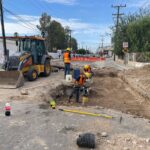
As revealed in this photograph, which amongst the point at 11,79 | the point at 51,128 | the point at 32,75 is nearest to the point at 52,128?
the point at 51,128

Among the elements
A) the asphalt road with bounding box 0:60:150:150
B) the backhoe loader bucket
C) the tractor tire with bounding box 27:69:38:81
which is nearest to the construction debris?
the asphalt road with bounding box 0:60:150:150

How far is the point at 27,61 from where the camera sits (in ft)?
71.4

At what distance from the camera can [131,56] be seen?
50094 millimetres

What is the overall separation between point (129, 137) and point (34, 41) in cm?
1525

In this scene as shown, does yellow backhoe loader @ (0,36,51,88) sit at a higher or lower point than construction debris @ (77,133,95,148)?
higher

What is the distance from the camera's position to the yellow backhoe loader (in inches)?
764

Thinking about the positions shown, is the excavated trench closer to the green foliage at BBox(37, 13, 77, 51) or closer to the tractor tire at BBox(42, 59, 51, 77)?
the tractor tire at BBox(42, 59, 51, 77)

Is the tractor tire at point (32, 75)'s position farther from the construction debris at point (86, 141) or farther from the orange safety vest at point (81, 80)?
the construction debris at point (86, 141)

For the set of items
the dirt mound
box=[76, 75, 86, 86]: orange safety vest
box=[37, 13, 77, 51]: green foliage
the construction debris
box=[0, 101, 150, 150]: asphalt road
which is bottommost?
the dirt mound

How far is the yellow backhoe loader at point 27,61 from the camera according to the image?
19406 millimetres

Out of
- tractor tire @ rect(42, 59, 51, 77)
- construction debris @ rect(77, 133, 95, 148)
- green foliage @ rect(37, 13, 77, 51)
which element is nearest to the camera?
construction debris @ rect(77, 133, 95, 148)

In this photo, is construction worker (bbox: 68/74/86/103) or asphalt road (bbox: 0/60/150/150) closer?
asphalt road (bbox: 0/60/150/150)

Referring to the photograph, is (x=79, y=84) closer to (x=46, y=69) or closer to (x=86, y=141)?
(x=86, y=141)

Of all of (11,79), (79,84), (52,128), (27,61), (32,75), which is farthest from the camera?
(27,61)
